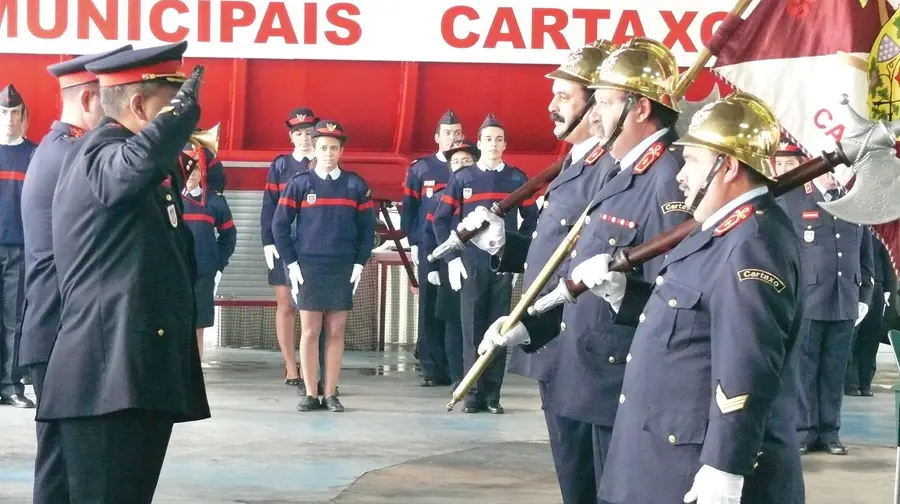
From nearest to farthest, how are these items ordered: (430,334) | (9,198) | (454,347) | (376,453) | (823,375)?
(376,453), (823,375), (9,198), (454,347), (430,334)

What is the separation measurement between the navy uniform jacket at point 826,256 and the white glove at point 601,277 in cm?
380

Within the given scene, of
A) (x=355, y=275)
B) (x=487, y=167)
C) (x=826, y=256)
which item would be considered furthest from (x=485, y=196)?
(x=826, y=256)

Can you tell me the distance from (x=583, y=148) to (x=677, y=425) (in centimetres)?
165

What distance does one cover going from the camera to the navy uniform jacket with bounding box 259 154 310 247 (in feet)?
30.2

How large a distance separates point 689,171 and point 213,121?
6.76 metres

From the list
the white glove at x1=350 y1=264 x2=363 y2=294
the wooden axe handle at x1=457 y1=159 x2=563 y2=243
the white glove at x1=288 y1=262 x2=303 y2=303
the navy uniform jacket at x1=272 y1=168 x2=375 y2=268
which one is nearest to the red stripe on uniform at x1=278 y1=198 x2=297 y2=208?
the navy uniform jacket at x1=272 y1=168 x2=375 y2=268

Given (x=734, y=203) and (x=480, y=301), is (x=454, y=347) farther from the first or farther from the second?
(x=734, y=203)

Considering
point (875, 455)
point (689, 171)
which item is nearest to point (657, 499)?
point (689, 171)

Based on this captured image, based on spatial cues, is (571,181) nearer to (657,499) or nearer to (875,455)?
(657,499)

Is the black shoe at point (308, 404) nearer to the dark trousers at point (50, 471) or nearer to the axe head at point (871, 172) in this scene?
the dark trousers at point (50, 471)

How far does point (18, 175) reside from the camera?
8156 millimetres

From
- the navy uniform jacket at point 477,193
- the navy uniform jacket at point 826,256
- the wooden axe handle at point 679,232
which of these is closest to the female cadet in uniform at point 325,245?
the navy uniform jacket at point 477,193

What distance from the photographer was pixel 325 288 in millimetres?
8289

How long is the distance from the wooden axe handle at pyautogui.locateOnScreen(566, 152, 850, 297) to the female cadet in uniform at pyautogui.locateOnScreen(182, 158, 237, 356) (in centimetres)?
516
